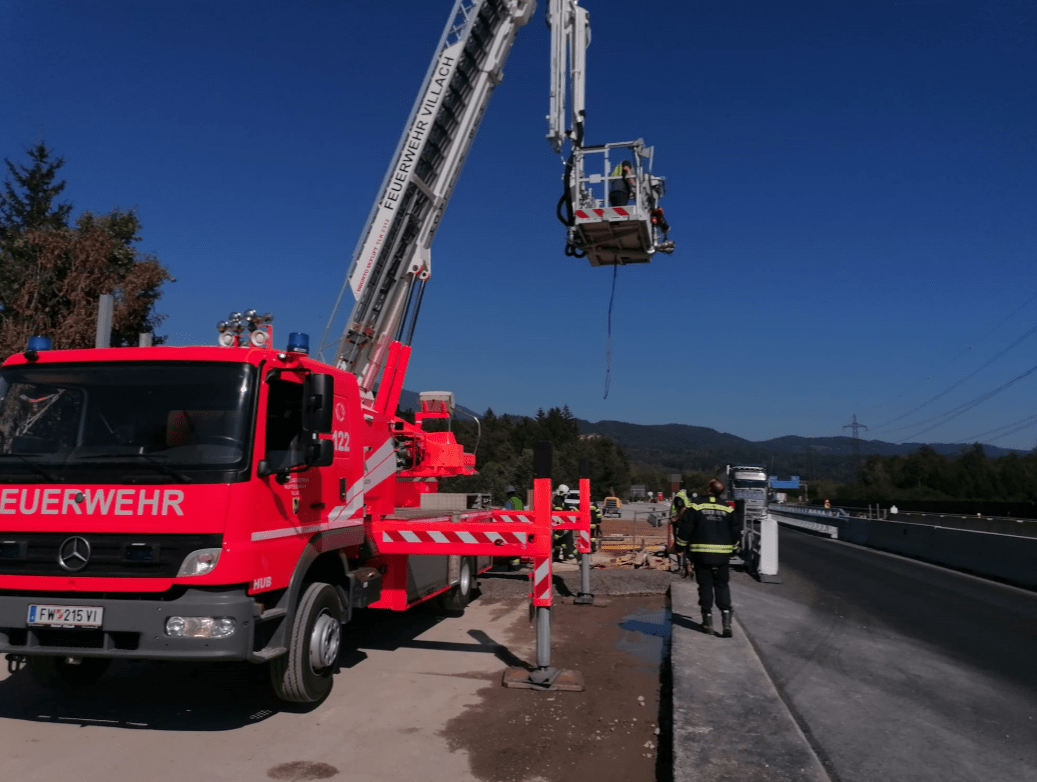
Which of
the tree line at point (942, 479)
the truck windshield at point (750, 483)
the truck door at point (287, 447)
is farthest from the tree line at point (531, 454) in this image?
the truck door at point (287, 447)

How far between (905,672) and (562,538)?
27.0ft

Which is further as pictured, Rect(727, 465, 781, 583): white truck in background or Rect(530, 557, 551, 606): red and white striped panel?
Rect(727, 465, 781, 583): white truck in background

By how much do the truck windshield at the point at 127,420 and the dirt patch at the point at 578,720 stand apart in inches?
101

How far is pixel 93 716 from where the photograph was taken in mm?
5539

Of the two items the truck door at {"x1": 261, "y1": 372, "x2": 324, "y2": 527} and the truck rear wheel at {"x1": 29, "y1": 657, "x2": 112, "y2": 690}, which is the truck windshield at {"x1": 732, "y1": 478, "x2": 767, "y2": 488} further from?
the truck rear wheel at {"x1": 29, "y1": 657, "x2": 112, "y2": 690}

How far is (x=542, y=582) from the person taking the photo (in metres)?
6.68

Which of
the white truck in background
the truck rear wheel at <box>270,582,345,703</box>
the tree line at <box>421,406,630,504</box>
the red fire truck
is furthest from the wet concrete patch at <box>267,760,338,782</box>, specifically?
the tree line at <box>421,406,630,504</box>

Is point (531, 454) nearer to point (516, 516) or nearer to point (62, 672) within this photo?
point (516, 516)

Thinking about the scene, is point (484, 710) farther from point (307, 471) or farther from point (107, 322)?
point (107, 322)

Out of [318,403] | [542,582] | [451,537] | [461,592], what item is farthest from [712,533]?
[318,403]

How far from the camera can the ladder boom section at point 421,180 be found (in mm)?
10484

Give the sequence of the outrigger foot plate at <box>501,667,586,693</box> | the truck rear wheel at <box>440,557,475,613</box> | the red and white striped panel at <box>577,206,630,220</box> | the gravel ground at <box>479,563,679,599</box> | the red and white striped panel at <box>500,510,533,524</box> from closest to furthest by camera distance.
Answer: the outrigger foot plate at <box>501,667,586,693</box> < the red and white striped panel at <box>577,206,630,220</box> < the red and white striped panel at <box>500,510,533,524</box> < the truck rear wheel at <box>440,557,475,613</box> < the gravel ground at <box>479,563,679,599</box>

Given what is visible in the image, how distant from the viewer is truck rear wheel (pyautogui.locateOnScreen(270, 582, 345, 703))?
5449 millimetres

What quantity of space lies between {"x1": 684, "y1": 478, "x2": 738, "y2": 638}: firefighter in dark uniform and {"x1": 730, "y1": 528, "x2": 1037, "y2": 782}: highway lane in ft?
1.88
